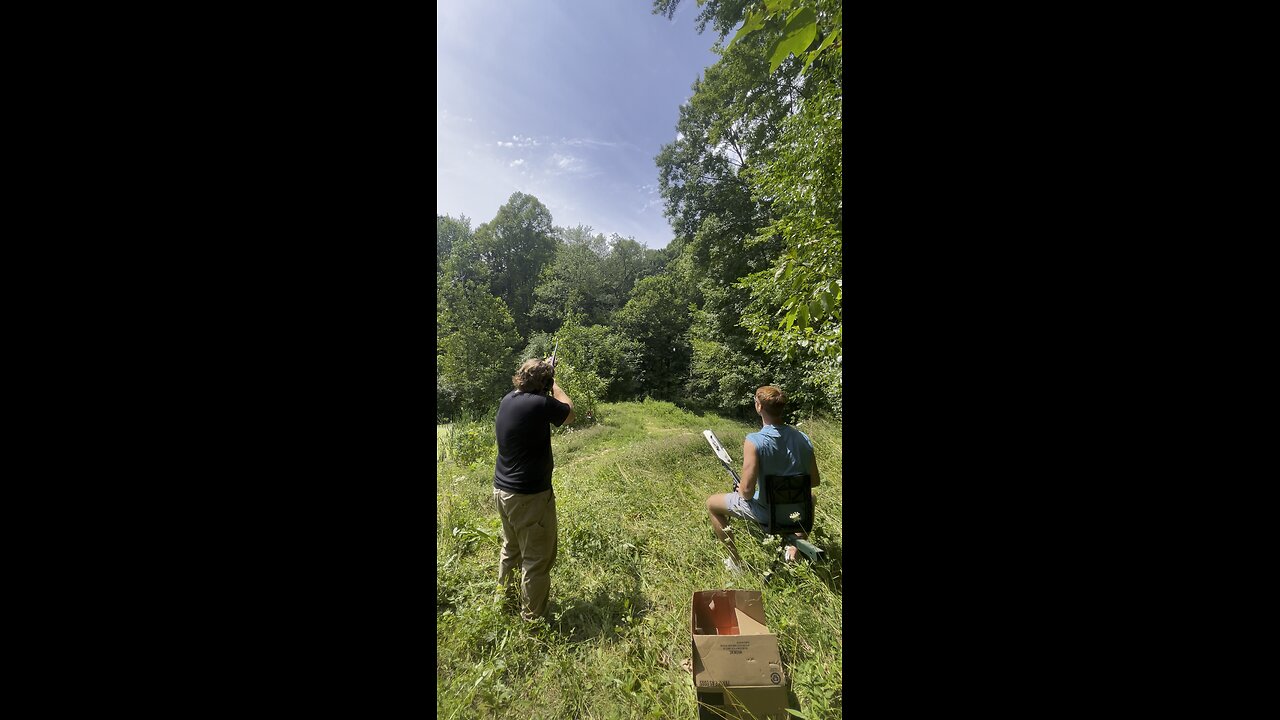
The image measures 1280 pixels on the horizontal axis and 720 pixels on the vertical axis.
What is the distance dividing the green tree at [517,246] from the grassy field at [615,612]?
27.0 meters

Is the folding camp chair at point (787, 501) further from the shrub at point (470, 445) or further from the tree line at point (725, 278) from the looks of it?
the shrub at point (470, 445)

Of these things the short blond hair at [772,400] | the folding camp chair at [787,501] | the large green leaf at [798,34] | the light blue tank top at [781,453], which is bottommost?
the folding camp chair at [787,501]

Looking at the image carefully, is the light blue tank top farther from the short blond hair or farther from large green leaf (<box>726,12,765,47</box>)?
large green leaf (<box>726,12,765,47</box>)

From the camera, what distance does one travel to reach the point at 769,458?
2.93 metres

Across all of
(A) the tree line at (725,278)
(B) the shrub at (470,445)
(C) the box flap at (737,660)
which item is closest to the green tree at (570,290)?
(A) the tree line at (725,278)

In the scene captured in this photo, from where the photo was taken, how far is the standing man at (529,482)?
2582 millimetres

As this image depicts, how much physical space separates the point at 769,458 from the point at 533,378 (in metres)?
1.88

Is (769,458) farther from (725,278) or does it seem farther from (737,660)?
(725,278)

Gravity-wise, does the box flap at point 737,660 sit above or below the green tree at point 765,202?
below
